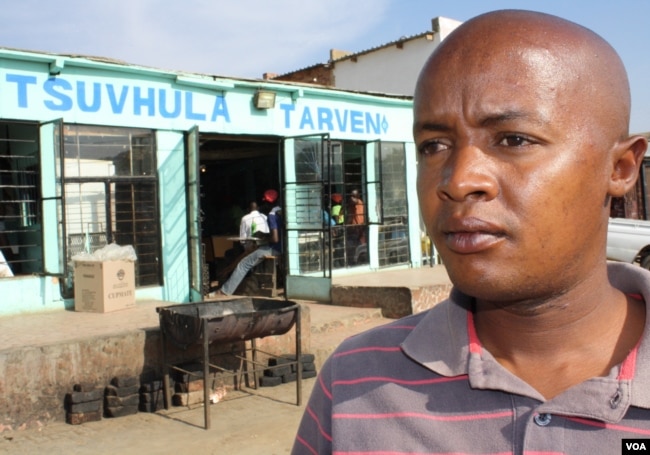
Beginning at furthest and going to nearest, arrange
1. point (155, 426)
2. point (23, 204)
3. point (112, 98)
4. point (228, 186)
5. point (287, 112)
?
point (228, 186) < point (287, 112) < point (112, 98) < point (23, 204) < point (155, 426)

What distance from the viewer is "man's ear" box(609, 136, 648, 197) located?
1215 mm

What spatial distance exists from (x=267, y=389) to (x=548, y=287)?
212 inches

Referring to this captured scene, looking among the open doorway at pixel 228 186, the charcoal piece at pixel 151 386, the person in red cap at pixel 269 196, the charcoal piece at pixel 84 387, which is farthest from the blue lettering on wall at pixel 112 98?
the charcoal piece at pixel 151 386

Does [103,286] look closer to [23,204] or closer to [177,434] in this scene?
[23,204]

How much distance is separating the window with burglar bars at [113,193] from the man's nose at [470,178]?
7352 mm

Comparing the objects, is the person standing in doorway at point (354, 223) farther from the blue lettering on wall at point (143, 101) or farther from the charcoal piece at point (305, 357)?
the charcoal piece at point (305, 357)

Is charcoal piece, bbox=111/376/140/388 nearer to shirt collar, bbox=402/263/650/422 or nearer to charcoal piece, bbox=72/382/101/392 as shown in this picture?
charcoal piece, bbox=72/382/101/392

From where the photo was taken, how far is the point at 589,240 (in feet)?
3.90

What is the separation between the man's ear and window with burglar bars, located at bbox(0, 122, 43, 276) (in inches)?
289

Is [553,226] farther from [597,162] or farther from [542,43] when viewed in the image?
[542,43]

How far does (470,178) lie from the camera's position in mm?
1135

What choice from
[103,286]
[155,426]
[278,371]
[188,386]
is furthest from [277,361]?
[103,286]

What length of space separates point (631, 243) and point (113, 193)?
9197 mm

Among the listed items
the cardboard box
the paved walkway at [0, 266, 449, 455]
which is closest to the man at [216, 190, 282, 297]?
the cardboard box
